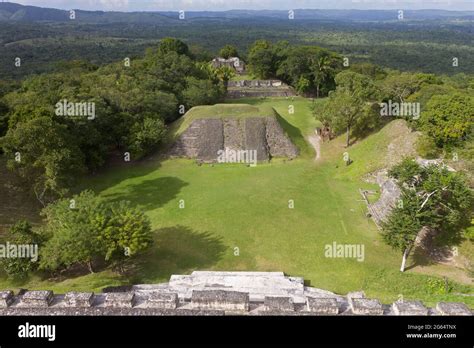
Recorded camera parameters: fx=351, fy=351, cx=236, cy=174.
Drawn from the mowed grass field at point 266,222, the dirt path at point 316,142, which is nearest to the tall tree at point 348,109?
the dirt path at point 316,142

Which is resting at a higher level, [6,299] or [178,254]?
[6,299]

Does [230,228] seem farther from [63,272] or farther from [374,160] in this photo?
[374,160]

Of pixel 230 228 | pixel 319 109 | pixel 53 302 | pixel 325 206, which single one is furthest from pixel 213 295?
pixel 319 109

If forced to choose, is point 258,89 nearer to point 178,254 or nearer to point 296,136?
point 296,136

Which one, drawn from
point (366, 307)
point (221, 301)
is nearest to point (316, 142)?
point (366, 307)
